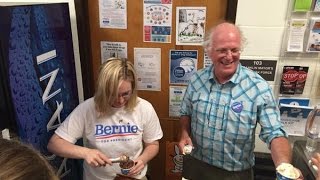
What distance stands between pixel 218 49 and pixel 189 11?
50 cm

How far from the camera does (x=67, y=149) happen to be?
1621 mm

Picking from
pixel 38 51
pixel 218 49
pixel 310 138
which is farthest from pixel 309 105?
pixel 38 51

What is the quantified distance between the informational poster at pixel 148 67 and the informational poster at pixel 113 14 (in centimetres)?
21

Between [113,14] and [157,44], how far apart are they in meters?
0.35

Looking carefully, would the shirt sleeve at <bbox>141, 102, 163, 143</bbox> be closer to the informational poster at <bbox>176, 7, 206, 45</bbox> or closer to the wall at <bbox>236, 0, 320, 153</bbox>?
the informational poster at <bbox>176, 7, 206, 45</bbox>

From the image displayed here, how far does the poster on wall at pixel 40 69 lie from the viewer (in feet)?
4.61

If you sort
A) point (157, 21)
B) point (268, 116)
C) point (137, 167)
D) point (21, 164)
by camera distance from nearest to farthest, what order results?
1. point (21, 164)
2. point (268, 116)
3. point (137, 167)
4. point (157, 21)

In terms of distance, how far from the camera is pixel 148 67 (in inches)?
83.9

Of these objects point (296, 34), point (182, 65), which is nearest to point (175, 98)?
point (182, 65)

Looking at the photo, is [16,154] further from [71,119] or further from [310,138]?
[310,138]

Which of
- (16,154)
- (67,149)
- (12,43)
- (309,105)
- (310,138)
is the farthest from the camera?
(309,105)

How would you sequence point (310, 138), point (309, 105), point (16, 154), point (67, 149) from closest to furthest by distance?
point (16, 154) → point (67, 149) → point (310, 138) → point (309, 105)

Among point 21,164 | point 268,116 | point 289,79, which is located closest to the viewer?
point 21,164

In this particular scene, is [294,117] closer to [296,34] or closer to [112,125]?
[296,34]
